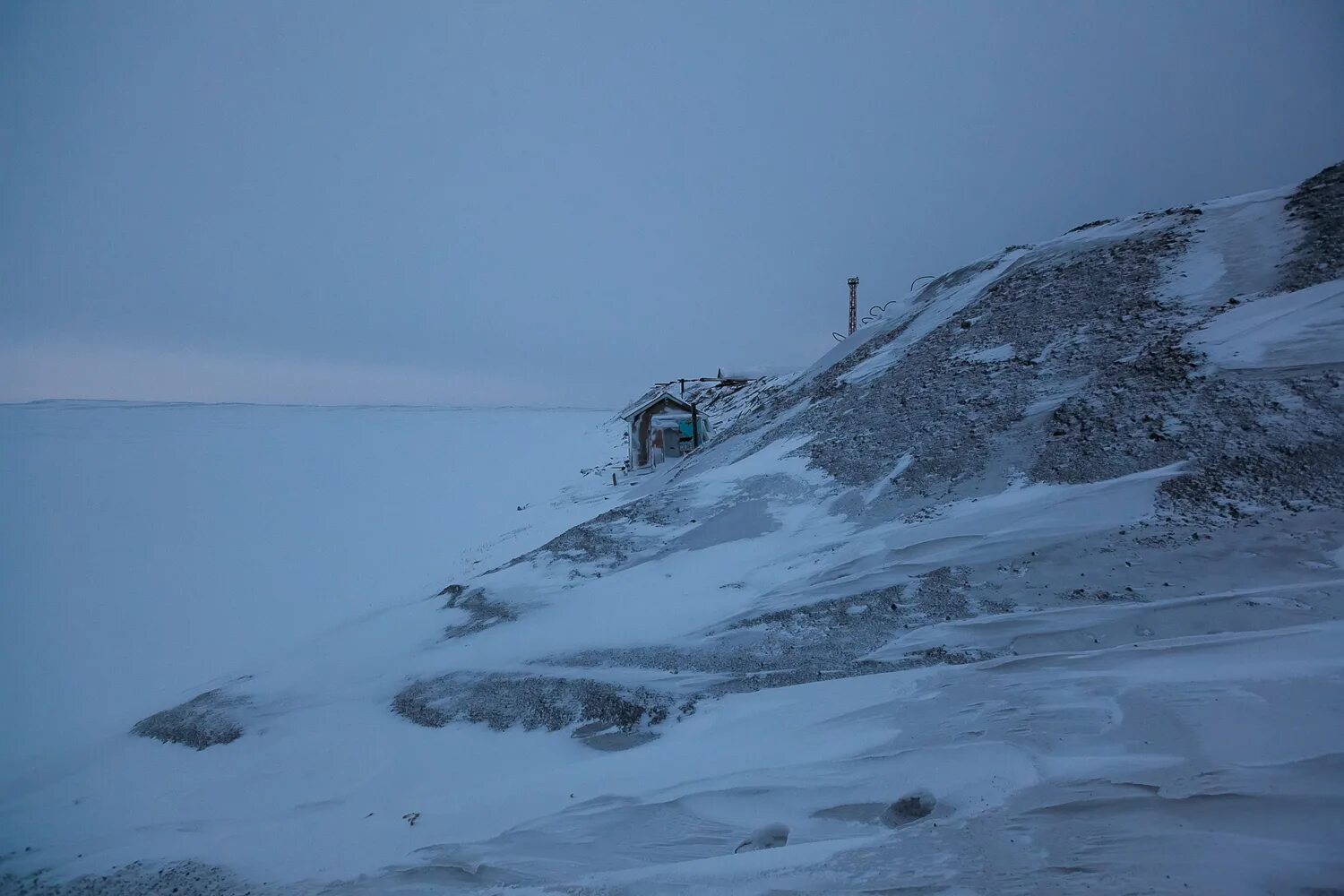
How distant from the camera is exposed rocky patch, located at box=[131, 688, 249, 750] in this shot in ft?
19.9

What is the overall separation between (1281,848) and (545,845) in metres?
3.73

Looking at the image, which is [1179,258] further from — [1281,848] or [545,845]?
[545,845]

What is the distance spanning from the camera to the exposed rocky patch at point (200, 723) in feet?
19.9

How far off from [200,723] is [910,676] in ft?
23.2

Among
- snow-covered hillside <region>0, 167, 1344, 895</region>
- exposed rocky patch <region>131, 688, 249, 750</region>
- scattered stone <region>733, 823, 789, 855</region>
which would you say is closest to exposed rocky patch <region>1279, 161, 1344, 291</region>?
snow-covered hillside <region>0, 167, 1344, 895</region>

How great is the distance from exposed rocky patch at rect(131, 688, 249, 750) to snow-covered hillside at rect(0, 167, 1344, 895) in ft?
0.13

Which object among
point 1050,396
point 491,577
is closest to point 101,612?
point 491,577

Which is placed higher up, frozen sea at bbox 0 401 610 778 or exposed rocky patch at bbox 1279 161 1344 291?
exposed rocky patch at bbox 1279 161 1344 291

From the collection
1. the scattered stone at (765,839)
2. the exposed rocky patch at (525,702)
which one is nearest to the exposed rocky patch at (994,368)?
the exposed rocky patch at (525,702)

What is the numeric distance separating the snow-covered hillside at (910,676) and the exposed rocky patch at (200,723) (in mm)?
38

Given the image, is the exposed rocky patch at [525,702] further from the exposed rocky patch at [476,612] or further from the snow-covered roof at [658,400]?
the snow-covered roof at [658,400]

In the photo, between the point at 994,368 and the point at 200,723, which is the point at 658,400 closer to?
the point at 994,368

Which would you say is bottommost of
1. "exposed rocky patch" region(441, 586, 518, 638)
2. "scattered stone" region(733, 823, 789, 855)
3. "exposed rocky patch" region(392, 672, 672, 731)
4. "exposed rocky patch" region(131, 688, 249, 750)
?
"scattered stone" region(733, 823, 789, 855)

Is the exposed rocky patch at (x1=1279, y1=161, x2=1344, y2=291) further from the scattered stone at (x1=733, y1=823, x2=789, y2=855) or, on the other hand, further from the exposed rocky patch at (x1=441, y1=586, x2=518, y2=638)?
the exposed rocky patch at (x1=441, y1=586, x2=518, y2=638)
